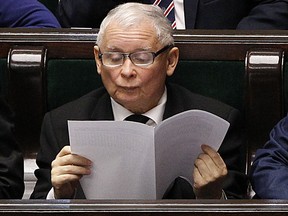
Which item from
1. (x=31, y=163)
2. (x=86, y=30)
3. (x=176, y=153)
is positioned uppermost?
(x=86, y=30)

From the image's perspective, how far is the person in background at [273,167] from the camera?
1824 mm

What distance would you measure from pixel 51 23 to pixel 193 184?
33.4 inches

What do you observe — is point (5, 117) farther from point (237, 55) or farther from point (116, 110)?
point (237, 55)

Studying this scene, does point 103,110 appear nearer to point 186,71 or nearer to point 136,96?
point 136,96

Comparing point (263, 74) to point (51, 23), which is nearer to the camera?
point (263, 74)

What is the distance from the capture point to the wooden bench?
2.10 m

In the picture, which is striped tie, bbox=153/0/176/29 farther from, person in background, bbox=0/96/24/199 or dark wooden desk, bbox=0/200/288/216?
dark wooden desk, bbox=0/200/288/216

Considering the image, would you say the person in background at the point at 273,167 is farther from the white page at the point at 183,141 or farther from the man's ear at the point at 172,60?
the man's ear at the point at 172,60

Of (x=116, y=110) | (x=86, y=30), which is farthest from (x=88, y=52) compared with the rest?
(x=116, y=110)

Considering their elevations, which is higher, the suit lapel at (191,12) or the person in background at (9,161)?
the suit lapel at (191,12)

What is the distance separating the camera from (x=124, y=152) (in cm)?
177

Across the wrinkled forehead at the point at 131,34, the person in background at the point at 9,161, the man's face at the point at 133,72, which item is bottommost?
the person in background at the point at 9,161

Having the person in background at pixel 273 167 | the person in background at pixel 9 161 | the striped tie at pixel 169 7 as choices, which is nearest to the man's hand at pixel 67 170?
the person in background at pixel 9 161

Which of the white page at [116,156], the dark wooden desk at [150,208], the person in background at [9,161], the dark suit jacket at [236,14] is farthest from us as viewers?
the dark suit jacket at [236,14]
